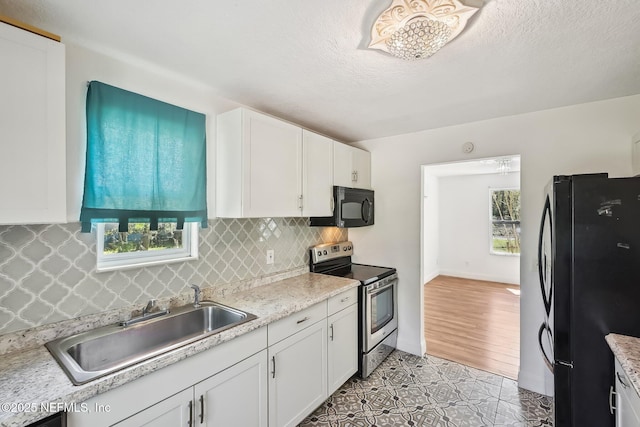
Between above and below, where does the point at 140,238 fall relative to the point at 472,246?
above

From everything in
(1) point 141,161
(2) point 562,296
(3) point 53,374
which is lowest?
(3) point 53,374

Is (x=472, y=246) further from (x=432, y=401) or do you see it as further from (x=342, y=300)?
(x=342, y=300)

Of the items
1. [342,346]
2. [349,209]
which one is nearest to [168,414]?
[342,346]

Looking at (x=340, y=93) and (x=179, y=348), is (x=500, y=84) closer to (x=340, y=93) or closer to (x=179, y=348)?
(x=340, y=93)

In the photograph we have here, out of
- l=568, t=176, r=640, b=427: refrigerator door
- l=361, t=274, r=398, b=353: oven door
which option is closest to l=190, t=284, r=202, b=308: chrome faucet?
l=361, t=274, r=398, b=353: oven door

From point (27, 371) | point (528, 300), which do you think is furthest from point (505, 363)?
point (27, 371)

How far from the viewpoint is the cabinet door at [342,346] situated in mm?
2271

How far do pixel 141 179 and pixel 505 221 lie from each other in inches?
257

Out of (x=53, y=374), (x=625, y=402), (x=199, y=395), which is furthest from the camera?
(x=199, y=395)

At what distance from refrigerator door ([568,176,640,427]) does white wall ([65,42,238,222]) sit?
2.33m

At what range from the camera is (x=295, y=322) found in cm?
193

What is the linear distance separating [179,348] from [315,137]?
190 cm

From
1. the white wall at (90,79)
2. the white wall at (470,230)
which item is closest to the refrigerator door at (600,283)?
the white wall at (90,79)

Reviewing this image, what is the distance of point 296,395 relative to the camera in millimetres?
1940
